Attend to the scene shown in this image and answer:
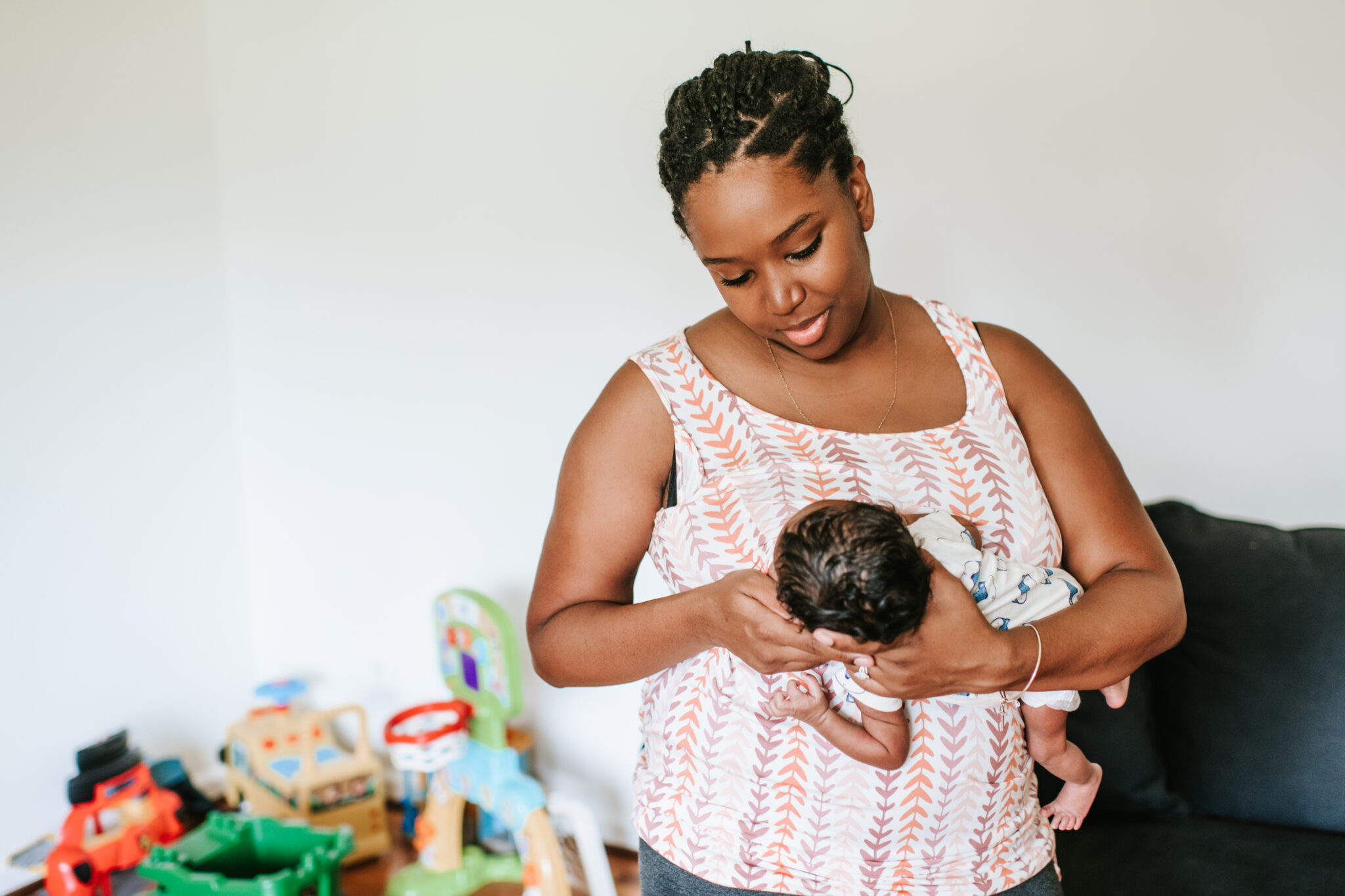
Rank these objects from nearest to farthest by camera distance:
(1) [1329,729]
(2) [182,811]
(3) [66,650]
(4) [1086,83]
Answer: (1) [1329,729], (4) [1086,83], (3) [66,650], (2) [182,811]

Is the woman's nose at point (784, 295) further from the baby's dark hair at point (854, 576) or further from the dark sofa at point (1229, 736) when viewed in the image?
the dark sofa at point (1229, 736)

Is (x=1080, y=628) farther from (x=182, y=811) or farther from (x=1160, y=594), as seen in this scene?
(x=182, y=811)

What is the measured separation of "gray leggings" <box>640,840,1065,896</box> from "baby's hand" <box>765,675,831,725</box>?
0.63ft

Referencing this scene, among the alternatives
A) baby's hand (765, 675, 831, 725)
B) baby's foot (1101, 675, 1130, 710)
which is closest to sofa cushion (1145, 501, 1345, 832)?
baby's foot (1101, 675, 1130, 710)

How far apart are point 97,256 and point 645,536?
2264 millimetres

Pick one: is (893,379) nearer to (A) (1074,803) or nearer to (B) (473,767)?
(A) (1074,803)

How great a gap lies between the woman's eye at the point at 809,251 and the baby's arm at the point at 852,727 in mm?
455

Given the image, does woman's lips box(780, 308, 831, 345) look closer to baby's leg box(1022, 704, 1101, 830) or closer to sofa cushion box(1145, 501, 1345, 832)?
baby's leg box(1022, 704, 1101, 830)

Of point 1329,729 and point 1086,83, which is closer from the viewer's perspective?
point 1329,729

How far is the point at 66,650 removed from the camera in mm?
2527

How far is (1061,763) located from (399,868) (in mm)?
1970

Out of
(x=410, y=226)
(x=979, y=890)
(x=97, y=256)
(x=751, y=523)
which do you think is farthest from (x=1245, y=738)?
(x=97, y=256)

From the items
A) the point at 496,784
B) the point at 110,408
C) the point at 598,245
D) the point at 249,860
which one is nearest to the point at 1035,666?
the point at 496,784

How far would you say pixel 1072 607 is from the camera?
99cm
